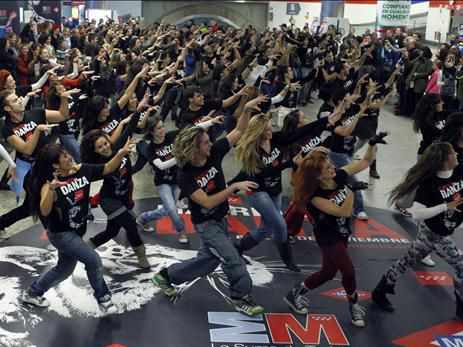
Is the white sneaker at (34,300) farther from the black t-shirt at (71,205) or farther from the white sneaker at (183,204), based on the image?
the white sneaker at (183,204)

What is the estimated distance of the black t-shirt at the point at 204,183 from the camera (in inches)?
170

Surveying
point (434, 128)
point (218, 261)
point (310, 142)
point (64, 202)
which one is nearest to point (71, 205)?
point (64, 202)

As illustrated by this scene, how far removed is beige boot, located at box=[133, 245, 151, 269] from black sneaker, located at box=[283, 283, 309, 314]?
4.45 ft

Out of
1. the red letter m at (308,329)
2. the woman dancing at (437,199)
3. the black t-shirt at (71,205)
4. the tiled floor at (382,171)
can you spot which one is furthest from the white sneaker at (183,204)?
the woman dancing at (437,199)

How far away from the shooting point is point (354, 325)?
4527 millimetres

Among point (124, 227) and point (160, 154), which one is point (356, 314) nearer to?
point (124, 227)

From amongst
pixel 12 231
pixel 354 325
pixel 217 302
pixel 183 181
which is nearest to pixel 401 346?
pixel 354 325

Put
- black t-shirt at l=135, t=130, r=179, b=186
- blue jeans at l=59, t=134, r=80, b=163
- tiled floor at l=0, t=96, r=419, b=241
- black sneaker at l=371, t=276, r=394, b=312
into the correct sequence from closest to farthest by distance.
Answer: black sneaker at l=371, t=276, r=394, b=312, black t-shirt at l=135, t=130, r=179, b=186, blue jeans at l=59, t=134, r=80, b=163, tiled floor at l=0, t=96, r=419, b=241

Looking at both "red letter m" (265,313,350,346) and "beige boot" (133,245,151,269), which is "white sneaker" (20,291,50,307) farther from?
"red letter m" (265,313,350,346)

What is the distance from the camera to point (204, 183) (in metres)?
4.37

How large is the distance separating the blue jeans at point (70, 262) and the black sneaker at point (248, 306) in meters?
0.99

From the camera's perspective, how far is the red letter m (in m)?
4.32

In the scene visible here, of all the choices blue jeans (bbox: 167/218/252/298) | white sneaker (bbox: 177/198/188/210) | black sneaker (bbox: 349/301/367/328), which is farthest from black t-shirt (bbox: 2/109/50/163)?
black sneaker (bbox: 349/301/367/328)

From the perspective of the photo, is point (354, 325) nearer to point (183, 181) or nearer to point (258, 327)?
point (258, 327)
